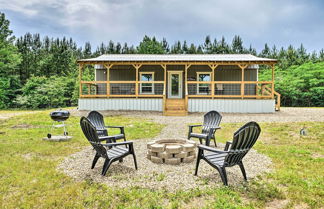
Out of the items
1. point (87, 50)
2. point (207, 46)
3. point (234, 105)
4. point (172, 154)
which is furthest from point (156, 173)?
point (87, 50)

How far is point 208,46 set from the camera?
37.5m

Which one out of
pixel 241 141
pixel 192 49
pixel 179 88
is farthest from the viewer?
pixel 192 49

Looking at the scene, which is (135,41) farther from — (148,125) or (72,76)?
(148,125)

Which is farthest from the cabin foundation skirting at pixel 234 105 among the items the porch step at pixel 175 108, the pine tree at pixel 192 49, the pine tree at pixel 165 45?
the pine tree at pixel 165 45

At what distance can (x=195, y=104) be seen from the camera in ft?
43.7

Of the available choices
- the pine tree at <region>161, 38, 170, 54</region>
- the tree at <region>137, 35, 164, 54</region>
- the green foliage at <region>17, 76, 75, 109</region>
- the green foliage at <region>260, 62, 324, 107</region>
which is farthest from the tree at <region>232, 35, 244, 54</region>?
the green foliage at <region>17, 76, 75, 109</region>

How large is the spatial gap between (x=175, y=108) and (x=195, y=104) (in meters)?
1.33

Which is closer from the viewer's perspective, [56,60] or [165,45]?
[56,60]

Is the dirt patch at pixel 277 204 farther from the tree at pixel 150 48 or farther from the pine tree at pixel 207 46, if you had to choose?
the pine tree at pixel 207 46

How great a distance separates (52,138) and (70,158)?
2027mm

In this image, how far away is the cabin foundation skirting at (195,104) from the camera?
42.8 ft

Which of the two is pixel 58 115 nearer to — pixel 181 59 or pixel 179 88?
pixel 181 59

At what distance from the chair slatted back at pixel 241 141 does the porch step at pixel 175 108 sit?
9.14 metres

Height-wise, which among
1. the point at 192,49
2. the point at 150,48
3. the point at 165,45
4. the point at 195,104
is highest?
the point at 165,45
